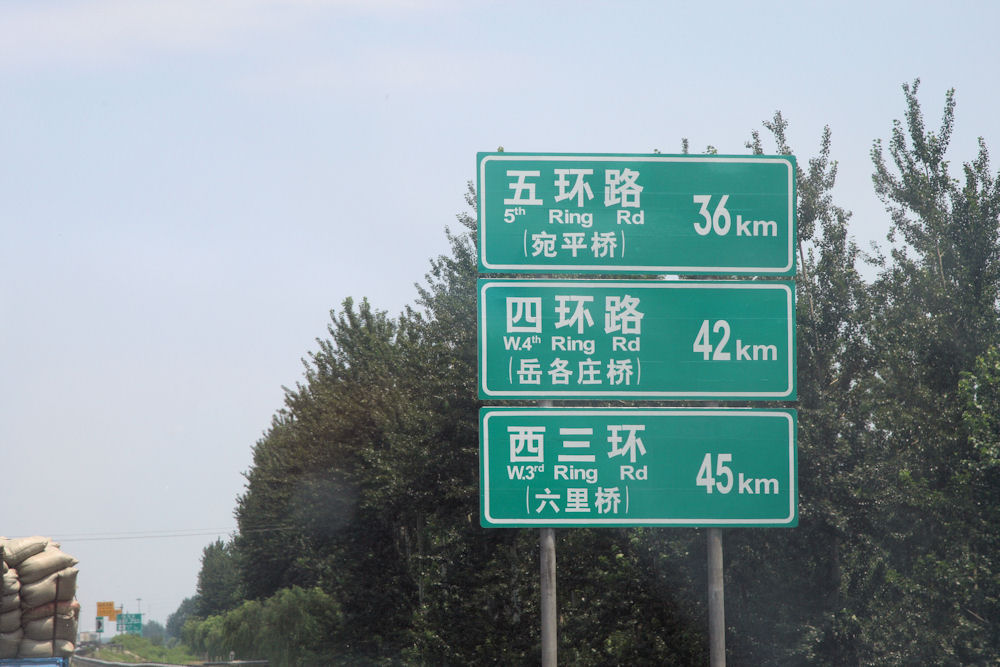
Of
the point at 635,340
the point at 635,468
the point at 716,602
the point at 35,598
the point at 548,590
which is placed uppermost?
the point at 635,340

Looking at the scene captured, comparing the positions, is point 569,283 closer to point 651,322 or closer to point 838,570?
point 651,322

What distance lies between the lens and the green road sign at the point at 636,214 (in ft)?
40.9

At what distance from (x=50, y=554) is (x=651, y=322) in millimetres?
9501

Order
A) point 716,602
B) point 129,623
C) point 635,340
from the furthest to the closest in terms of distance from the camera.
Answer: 1. point 129,623
2. point 635,340
3. point 716,602

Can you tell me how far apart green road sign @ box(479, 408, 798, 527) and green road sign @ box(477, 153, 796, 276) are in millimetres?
1551

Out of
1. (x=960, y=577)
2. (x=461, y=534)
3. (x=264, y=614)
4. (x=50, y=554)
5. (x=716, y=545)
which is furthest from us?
(x=264, y=614)

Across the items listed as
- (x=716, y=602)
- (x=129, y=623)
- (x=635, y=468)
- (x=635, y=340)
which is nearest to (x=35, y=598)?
(x=635, y=468)

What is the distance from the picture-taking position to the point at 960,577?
63.2ft

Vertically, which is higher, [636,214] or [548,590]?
[636,214]

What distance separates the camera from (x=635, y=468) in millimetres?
12266

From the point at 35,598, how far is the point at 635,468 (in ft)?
30.4

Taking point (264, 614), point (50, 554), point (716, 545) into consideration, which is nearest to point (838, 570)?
point (716, 545)

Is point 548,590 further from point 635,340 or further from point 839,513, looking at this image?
point 839,513

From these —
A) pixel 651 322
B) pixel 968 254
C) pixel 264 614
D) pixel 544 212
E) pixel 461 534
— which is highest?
pixel 968 254
